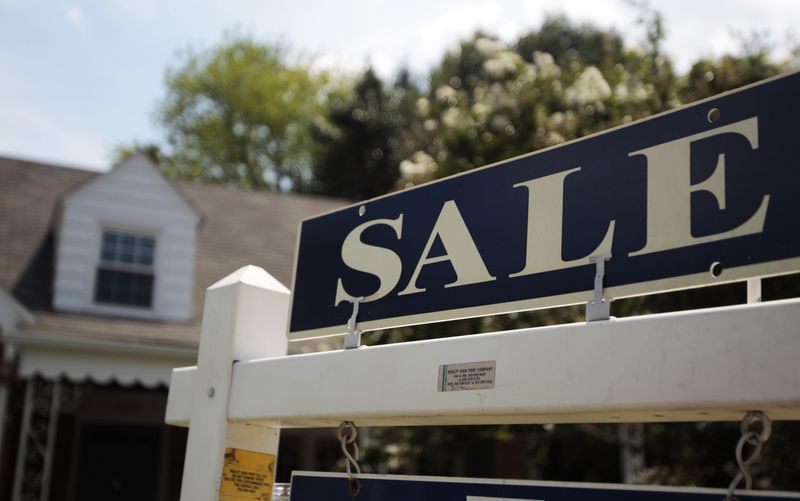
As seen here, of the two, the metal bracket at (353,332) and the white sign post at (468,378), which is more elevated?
the metal bracket at (353,332)

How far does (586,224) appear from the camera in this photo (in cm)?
221

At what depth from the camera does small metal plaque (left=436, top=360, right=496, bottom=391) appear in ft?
7.27

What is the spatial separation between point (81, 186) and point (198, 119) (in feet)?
78.7

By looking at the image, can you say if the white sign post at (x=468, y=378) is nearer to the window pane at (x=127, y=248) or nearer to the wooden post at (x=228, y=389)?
the wooden post at (x=228, y=389)

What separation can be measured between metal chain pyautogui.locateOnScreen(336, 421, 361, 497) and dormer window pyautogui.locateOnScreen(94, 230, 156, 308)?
10.4 meters

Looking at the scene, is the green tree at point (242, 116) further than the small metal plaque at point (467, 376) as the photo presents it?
Yes

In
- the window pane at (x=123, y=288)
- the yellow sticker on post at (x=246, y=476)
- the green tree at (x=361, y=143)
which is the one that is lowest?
the yellow sticker on post at (x=246, y=476)

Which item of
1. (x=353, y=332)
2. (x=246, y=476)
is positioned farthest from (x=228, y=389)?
(x=353, y=332)

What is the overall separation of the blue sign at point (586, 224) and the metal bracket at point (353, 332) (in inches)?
0.9

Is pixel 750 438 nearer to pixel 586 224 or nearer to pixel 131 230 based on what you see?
pixel 586 224

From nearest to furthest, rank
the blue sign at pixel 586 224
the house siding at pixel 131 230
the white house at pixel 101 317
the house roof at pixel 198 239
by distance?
the blue sign at pixel 586 224 → the white house at pixel 101 317 → the house roof at pixel 198 239 → the house siding at pixel 131 230

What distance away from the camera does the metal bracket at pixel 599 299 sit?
2.10 m

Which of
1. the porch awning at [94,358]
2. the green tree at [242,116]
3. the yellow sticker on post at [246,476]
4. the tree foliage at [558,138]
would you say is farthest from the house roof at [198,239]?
the green tree at [242,116]

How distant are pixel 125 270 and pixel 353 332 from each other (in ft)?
34.5
